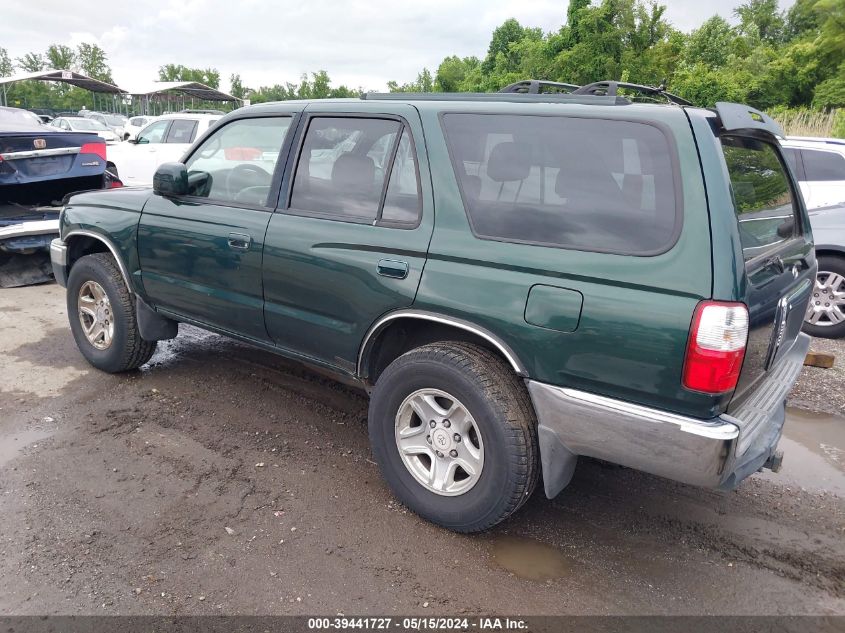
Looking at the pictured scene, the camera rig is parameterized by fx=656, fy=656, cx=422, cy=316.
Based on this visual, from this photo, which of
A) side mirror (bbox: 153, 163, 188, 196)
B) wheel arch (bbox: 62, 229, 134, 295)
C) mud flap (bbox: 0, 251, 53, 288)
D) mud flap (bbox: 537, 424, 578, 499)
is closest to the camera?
mud flap (bbox: 537, 424, 578, 499)

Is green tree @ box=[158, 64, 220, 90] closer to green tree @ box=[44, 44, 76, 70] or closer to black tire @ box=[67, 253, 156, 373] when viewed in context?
green tree @ box=[44, 44, 76, 70]

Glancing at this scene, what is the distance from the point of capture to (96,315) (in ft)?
15.1

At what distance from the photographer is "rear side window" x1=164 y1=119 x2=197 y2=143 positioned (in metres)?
11.8

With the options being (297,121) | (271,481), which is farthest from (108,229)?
(271,481)

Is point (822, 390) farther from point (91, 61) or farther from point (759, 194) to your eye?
point (91, 61)

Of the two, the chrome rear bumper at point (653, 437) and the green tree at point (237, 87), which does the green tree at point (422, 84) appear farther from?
the chrome rear bumper at point (653, 437)

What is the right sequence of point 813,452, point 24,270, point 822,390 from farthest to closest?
point 24,270, point 822,390, point 813,452

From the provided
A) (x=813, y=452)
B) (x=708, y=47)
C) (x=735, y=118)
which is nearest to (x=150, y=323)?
(x=735, y=118)

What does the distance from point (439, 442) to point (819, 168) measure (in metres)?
6.22

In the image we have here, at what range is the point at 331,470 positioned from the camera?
353 cm

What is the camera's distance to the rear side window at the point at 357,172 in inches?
121

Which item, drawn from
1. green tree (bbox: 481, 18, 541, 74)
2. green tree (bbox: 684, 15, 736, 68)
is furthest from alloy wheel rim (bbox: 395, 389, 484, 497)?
green tree (bbox: 481, 18, 541, 74)

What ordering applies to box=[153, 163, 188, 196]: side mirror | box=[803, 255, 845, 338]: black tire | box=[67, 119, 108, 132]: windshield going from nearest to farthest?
box=[153, 163, 188, 196]: side mirror, box=[803, 255, 845, 338]: black tire, box=[67, 119, 108, 132]: windshield

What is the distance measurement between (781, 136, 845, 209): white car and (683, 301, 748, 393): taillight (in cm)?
553
